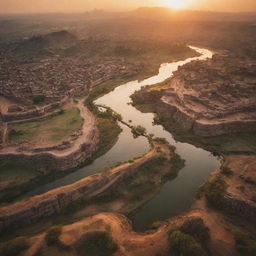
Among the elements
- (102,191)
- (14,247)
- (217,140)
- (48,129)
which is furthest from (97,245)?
(217,140)

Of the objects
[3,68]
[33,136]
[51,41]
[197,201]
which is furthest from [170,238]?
[51,41]

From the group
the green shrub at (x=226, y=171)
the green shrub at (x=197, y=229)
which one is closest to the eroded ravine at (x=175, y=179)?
the green shrub at (x=226, y=171)

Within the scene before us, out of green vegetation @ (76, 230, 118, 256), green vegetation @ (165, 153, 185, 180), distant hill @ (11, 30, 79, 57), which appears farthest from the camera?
distant hill @ (11, 30, 79, 57)

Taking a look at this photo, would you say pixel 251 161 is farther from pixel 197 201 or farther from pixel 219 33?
pixel 219 33

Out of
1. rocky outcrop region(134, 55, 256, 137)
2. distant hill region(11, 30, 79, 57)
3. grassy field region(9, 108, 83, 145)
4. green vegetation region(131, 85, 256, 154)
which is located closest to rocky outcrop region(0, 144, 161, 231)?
grassy field region(9, 108, 83, 145)

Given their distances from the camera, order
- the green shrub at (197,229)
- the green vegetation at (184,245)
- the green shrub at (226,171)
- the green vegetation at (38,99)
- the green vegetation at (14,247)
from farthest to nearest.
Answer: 1. the green vegetation at (38,99)
2. the green shrub at (226,171)
3. the green shrub at (197,229)
4. the green vegetation at (14,247)
5. the green vegetation at (184,245)

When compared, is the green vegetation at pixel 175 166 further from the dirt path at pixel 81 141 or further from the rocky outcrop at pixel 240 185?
the dirt path at pixel 81 141

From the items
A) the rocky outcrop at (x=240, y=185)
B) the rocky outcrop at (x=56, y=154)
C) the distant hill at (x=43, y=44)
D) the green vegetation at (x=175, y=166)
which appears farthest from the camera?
the distant hill at (x=43, y=44)

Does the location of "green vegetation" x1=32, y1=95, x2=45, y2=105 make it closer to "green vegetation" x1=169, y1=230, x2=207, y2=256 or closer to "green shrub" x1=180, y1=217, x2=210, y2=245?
"green shrub" x1=180, y1=217, x2=210, y2=245
